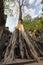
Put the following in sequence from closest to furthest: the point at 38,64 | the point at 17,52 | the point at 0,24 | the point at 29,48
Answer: the point at 38,64 < the point at 29,48 < the point at 17,52 < the point at 0,24

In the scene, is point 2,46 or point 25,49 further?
point 2,46

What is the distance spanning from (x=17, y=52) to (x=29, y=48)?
90 cm

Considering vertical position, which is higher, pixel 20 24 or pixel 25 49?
pixel 20 24

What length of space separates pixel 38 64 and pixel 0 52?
3.12 meters

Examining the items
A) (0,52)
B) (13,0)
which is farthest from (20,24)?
(13,0)

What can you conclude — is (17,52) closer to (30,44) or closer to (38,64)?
(30,44)

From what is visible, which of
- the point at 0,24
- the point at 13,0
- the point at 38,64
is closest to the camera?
the point at 38,64

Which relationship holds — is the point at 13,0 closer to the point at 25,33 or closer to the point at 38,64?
the point at 25,33

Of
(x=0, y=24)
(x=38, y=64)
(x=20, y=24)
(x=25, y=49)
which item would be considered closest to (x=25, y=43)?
(x=25, y=49)

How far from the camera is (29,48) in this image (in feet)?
31.8

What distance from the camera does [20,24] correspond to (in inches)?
424

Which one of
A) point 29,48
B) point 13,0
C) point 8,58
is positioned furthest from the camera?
point 13,0

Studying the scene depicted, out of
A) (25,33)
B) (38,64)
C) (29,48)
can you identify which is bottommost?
(38,64)

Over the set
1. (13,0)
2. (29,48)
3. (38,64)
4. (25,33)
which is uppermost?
(13,0)
